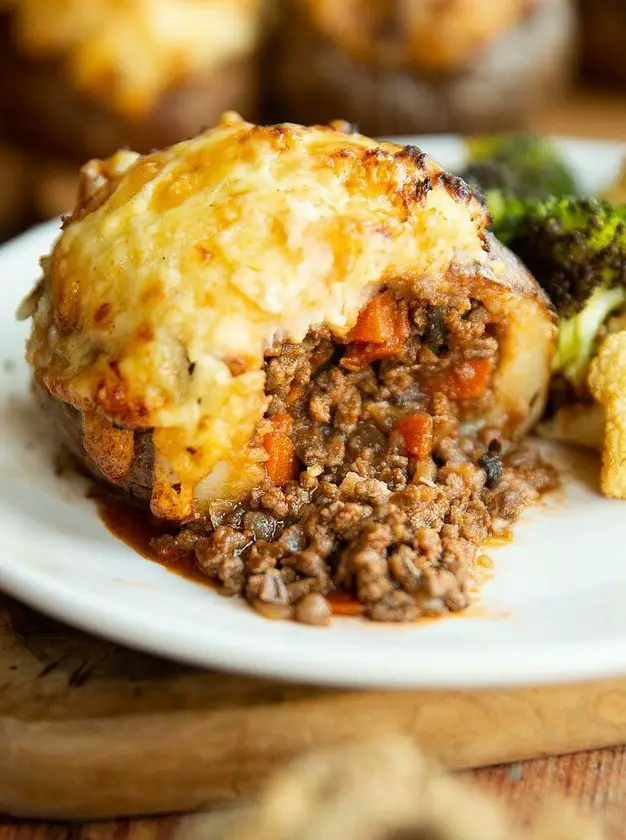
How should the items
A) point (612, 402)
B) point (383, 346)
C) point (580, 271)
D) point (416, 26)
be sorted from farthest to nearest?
point (416, 26) < point (580, 271) < point (612, 402) < point (383, 346)

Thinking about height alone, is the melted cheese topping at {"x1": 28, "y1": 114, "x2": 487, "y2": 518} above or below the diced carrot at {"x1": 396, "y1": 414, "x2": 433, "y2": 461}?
above

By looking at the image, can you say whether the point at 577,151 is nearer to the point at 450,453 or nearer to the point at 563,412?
the point at 563,412

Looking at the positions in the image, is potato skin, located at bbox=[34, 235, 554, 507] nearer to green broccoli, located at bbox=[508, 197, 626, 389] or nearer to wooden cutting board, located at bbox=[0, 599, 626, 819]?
green broccoli, located at bbox=[508, 197, 626, 389]

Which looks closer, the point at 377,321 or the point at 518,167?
the point at 377,321

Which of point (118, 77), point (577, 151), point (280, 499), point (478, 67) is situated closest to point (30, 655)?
point (280, 499)

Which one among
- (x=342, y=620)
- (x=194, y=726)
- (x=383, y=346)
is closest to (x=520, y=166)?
(x=383, y=346)

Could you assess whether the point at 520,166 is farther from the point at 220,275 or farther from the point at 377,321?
the point at 220,275

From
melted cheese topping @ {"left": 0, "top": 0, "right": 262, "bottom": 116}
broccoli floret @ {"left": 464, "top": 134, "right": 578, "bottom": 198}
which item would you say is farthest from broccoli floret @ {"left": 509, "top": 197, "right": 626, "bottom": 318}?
melted cheese topping @ {"left": 0, "top": 0, "right": 262, "bottom": 116}
